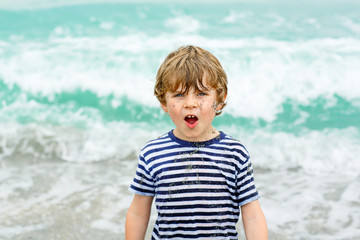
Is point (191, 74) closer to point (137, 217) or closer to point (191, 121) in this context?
point (191, 121)

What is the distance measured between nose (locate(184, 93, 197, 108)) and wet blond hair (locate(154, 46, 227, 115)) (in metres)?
0.03

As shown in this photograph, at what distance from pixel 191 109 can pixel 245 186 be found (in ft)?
1.27

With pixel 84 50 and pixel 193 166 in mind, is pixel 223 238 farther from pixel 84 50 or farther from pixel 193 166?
pixel 84 50

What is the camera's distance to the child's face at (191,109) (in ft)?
5.92

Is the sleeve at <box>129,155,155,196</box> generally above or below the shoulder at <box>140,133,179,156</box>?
below

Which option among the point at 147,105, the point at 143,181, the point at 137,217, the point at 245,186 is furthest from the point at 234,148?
the point at 147,105

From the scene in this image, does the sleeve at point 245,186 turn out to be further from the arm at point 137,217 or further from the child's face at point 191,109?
the arm at point 137,217

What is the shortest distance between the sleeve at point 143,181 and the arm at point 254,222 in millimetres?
398

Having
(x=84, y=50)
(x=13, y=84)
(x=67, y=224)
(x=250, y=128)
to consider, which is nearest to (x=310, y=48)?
(x=250, y=128)

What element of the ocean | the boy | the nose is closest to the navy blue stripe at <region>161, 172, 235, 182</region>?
the boy

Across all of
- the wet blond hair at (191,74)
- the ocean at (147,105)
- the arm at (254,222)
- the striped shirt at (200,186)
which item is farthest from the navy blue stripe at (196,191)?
the ocean at (147,105)

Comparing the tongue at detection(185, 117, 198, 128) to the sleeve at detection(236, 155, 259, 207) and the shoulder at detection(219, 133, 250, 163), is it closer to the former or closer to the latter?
the shoulder at detection(219, 133, 250, 163)

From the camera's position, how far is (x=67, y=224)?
411cm

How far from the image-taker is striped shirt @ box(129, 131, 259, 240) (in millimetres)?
1850
